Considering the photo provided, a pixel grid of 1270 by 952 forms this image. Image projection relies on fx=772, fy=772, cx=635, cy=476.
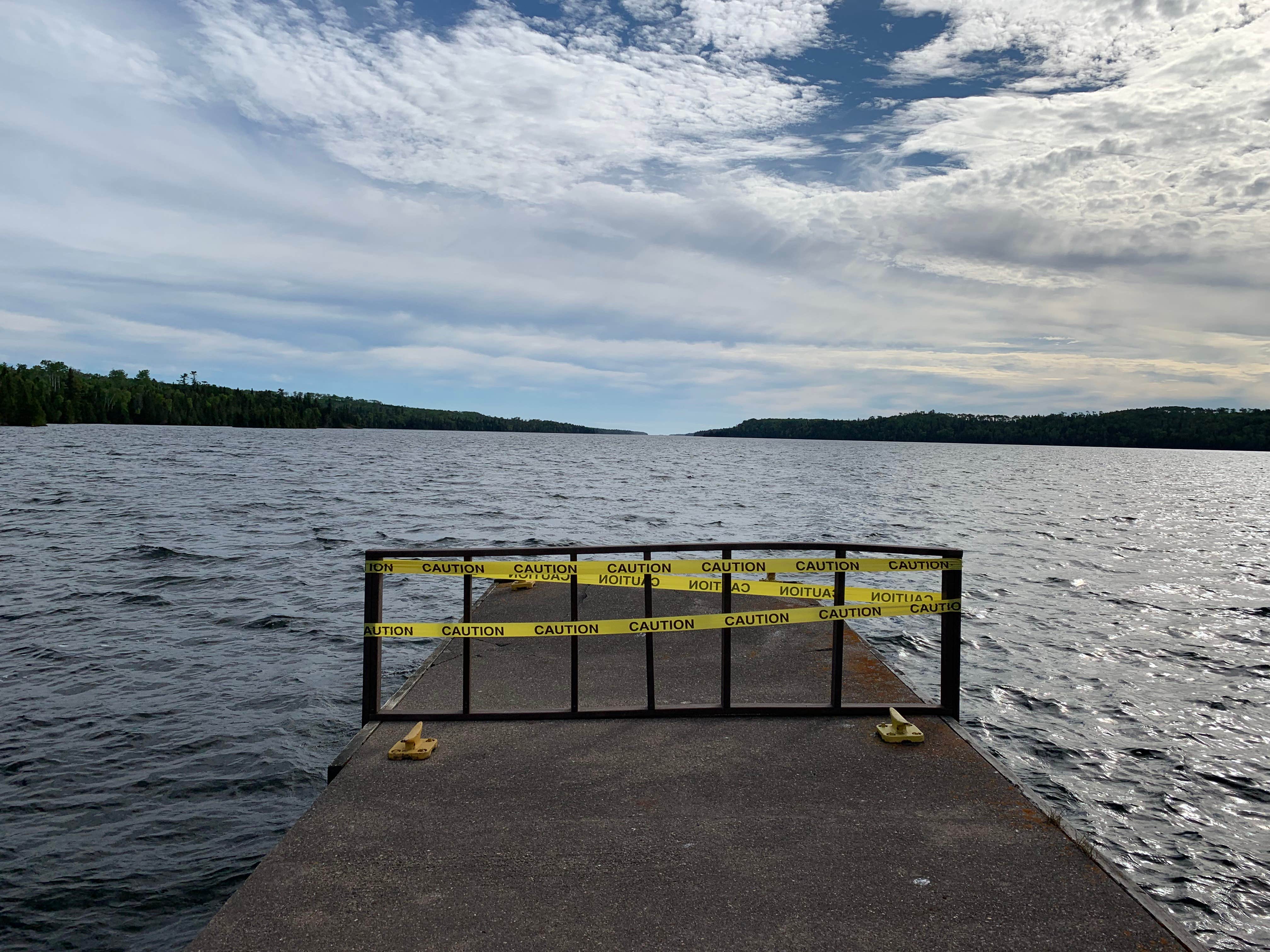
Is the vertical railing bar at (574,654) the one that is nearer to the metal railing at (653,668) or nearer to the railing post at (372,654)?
the metal railing at (653,668)

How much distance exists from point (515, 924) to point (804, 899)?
1.35 m

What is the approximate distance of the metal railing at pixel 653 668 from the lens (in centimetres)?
573

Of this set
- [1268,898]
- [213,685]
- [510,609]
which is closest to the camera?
[1268,898]

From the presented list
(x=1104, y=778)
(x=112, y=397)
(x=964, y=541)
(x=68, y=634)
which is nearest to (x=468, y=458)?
(x=964, y=541)

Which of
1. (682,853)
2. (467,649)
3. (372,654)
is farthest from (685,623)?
(372,654)

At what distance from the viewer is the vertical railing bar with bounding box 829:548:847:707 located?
Result: 5.85 metres

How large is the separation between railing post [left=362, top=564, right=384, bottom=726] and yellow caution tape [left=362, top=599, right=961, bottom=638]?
0.08m

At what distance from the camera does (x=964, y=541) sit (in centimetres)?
2775

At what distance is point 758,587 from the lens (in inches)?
257

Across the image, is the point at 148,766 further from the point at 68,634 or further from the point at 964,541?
the point at 964,541

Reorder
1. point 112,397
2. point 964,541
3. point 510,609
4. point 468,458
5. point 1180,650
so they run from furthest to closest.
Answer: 1. point 112,397
2. point 468,458
3. point 964,541
4. point 1180,650
5. point 510,609

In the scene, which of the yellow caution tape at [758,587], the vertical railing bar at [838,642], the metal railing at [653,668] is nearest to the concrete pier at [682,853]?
the metal railing at [653,668]

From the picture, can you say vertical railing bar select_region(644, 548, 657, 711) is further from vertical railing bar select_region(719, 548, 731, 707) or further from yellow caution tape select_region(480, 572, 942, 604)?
vertical railing bar select_region(719, 548, 731, 707)

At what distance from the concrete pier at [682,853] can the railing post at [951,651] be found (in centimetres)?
17
